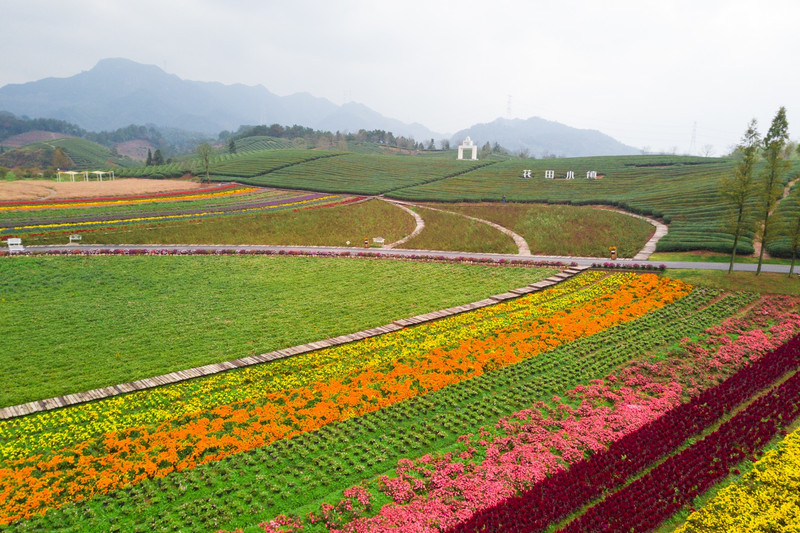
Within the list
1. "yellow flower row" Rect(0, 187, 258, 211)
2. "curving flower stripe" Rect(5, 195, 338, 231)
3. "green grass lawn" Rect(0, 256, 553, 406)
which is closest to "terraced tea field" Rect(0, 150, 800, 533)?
"green grass lawn" Rect(0, 256, 553, 406)

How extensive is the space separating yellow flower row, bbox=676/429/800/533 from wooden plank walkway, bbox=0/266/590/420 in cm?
1288

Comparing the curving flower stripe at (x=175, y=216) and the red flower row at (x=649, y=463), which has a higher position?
the curving flower stripe at (x=175, y=216)

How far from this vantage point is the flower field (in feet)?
32.8

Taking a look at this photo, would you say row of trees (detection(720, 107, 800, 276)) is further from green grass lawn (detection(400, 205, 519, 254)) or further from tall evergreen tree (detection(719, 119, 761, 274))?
green grass lawn (detection(400, 205, 519, 254))

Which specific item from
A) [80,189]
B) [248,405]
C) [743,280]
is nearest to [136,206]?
[80,189]

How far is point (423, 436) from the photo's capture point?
1277 centimetres

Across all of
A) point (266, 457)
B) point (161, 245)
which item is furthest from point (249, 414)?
point (161, 245)

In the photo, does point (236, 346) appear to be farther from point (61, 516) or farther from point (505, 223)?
point (505, 223)

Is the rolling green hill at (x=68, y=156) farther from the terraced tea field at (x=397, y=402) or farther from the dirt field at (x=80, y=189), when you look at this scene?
the terraced tea field at (x=397, y=402)

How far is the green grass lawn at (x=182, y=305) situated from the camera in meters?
17.0

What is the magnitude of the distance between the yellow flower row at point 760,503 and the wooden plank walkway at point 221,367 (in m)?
12.9

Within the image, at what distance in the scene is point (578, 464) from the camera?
11.3 metres

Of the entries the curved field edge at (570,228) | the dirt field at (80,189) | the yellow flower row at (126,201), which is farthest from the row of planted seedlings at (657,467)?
the dirt field at (80,189)

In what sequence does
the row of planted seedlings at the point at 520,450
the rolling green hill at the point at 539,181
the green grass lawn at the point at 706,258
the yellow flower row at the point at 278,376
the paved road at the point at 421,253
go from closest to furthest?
the row of planted seedlings at the point at 520,450, the yellow flower row at the point at 278,376, the paved road at the point at 421,253, the green grass lawn at the point at 706,258, the rolling green hill at the point at 539,181
